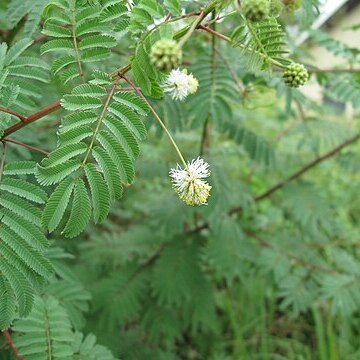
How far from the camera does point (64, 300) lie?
5.49 ft

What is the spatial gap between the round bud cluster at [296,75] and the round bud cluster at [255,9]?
0.23 metres

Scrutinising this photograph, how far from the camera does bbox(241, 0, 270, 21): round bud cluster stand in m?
0.90

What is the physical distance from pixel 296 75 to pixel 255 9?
0.26 metres

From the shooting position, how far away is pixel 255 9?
35.4 inches

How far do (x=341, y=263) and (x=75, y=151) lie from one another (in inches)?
83.5

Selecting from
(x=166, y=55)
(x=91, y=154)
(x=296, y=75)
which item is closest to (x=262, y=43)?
(x=296, y=75)

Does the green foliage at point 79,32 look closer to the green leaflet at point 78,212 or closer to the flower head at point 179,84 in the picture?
the flower head at point 179,84

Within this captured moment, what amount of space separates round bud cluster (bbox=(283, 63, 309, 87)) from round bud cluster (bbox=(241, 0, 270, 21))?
230 mm

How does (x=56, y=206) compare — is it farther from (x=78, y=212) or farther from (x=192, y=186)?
(x=192, y=186)

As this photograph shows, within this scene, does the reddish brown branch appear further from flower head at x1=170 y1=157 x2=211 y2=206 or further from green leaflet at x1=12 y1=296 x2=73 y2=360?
green leaflet at x1=12 y1=296 x2=73 y2=360

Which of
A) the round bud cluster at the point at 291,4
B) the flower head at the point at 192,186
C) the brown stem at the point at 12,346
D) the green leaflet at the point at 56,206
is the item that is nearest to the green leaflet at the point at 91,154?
the green leaflet at the point at 56,206

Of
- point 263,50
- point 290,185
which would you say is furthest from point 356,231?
point 263,50

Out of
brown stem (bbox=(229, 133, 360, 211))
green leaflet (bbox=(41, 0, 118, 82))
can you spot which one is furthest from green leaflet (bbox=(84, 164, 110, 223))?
brown stem (bbox=(229, 133, 360, 211))

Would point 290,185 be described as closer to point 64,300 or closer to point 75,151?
point 64,300
